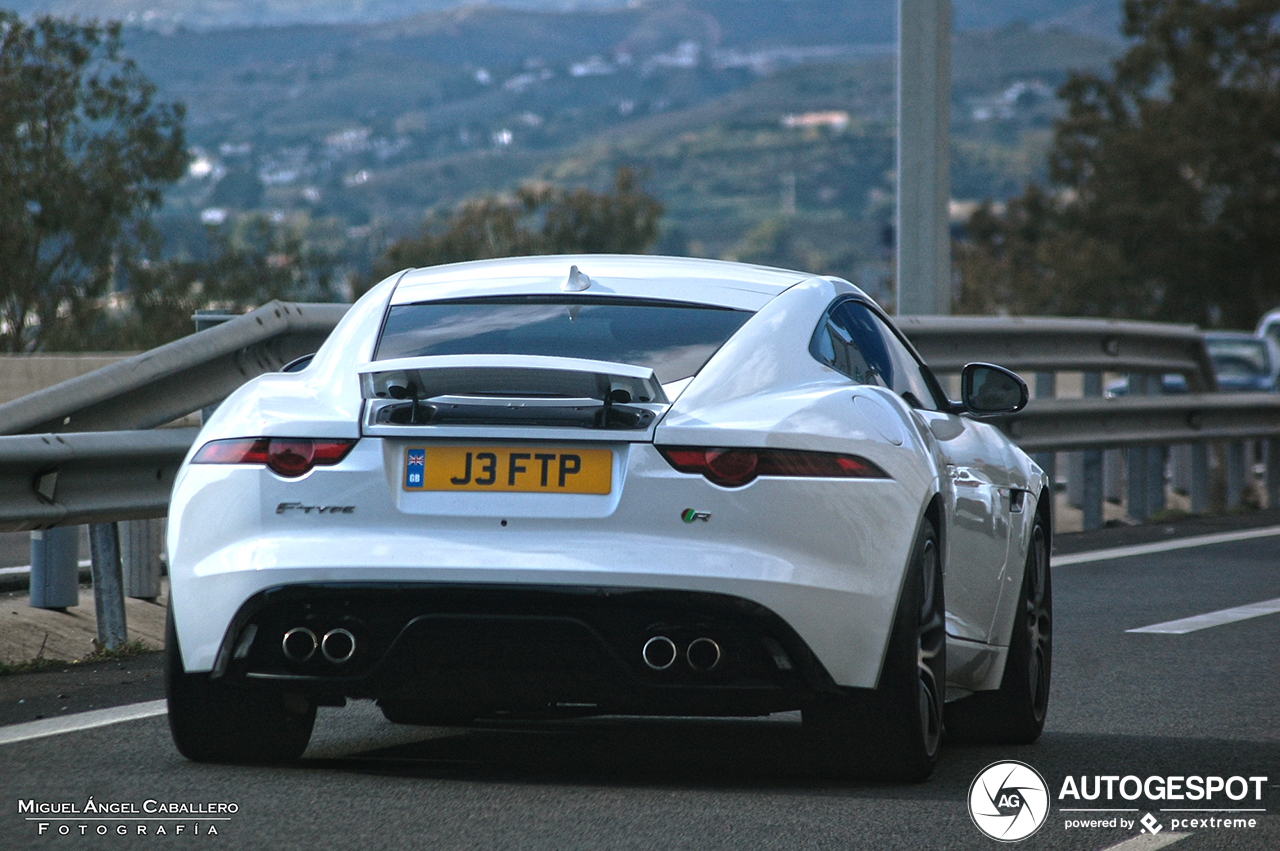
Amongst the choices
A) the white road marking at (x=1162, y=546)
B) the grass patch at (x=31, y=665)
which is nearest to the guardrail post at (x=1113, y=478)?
the white road marking at (x=1162, y=546)

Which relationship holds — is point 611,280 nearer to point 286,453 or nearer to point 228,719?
point 286,453

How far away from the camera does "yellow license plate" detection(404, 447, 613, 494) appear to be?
4.89 meters

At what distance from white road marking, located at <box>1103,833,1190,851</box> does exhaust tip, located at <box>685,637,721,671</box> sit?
0.95 meters

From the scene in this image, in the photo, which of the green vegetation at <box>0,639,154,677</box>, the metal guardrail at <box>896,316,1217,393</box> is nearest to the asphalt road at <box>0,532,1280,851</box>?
the green vegetation at <box>0,639,154,677</box>

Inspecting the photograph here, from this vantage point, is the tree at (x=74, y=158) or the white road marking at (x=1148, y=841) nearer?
the white road marking at (x=1148, y=841)

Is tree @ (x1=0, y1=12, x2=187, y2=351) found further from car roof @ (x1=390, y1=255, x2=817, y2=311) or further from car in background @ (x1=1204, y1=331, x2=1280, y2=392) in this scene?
car roof @ (x1=390, y1=255, x2=817, y2=311)

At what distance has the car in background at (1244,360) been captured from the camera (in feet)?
117

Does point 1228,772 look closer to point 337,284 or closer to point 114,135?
point 114,135

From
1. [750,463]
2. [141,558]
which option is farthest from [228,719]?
[141,558]

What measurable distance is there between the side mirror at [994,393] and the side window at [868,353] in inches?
4.5

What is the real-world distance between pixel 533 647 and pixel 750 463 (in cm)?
64

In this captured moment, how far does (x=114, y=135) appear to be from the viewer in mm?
34719

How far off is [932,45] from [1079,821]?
927cm

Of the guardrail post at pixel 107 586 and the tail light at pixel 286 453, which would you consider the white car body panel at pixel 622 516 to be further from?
the guardrail post at pixel 107 586
